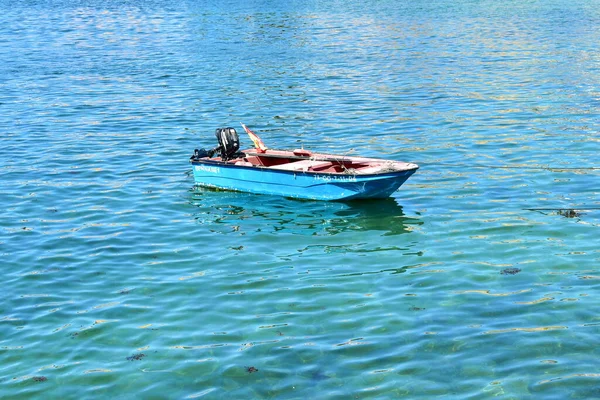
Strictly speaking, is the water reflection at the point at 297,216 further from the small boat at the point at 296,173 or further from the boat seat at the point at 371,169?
A: the boat seat at the point at 371,169

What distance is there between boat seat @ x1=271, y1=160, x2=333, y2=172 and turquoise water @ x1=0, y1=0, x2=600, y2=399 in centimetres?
101

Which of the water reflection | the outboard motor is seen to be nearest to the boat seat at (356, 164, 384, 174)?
the water reflection

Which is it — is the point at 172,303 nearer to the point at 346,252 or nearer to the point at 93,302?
the point at 93,302

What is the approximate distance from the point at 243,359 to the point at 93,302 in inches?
172

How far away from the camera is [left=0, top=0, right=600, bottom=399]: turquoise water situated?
14.8 m

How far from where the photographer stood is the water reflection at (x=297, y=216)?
72.3 feet

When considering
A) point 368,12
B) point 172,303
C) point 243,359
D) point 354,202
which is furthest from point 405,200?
point 368,12

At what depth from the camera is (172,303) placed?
17672 mm

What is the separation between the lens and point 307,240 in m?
21.2

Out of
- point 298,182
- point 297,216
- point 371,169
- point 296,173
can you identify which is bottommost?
point 297,216

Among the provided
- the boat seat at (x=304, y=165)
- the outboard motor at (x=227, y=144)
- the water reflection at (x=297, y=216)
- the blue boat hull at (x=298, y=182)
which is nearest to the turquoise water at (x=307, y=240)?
the water reflection at (x=297, y=216)

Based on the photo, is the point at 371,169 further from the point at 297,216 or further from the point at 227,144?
the point at 227,144

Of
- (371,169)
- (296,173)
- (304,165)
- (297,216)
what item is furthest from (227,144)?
(371,169)

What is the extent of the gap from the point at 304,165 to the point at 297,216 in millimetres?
1919
